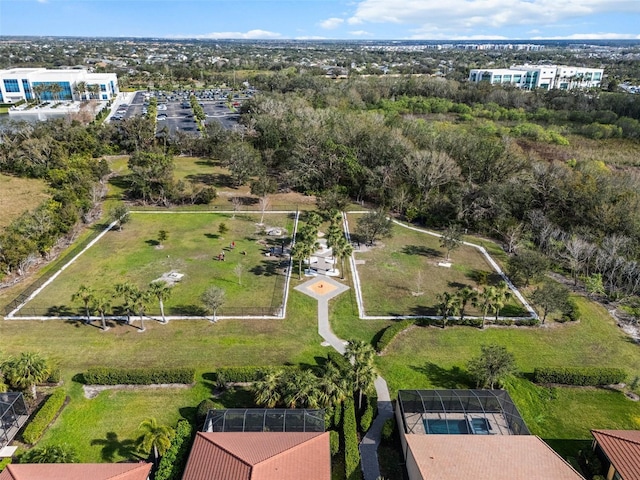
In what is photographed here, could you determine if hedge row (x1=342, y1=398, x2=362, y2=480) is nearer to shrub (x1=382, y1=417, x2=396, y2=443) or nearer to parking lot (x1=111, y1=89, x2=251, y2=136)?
shrub (x1=382, y1=417, x2=396, y2=443)

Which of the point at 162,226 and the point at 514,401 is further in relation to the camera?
the point at 162,226

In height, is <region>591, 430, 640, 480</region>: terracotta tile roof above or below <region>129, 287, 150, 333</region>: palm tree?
below

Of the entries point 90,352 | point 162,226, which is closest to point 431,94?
point 162,226

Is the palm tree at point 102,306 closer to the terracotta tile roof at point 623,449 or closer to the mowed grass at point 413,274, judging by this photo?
the mowed grass at point 413,274

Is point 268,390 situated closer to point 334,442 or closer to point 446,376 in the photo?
point 334,442

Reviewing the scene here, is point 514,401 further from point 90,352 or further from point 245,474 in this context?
point 90,352

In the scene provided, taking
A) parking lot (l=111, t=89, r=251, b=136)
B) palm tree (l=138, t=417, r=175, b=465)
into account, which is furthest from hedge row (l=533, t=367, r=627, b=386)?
parking lot (l=111, t=89, r=251, b=136)
